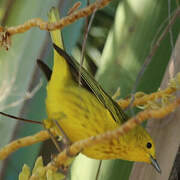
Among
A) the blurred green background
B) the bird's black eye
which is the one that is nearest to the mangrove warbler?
the bird's black eye

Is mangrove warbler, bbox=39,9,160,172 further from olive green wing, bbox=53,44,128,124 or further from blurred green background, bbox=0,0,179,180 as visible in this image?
blurred green background, bbox=0,0,179,180

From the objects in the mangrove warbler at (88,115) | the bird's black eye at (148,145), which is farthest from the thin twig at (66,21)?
the bird's black eye at (148,145)

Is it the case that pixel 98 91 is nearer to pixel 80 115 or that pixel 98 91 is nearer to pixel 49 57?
pixel 80 115

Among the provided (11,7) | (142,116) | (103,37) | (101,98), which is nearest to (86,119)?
(101,98)

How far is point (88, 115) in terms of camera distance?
46cm

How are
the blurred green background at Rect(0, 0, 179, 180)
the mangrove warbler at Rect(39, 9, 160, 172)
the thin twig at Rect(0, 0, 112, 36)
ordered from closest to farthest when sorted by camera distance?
1. the thin twig at Rect(0, 0, 112, 36)
2. the mangrove warbler at Rect(39, 9, 160, 172)
3. the blurred green background at Rect(0, 0, 179, 180)

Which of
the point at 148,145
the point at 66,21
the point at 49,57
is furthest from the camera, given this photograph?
the point at 49,57

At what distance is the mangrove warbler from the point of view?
18.2 inches

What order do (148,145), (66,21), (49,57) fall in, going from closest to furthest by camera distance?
(66,21) < (148,145) < (49,57)

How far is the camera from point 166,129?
555 mm

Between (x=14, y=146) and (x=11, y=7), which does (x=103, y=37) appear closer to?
(x=11, y=7)

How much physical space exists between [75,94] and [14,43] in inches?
7.8

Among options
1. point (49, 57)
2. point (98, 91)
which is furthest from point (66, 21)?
point (49, 57)

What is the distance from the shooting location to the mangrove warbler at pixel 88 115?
46cm
